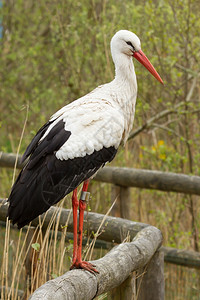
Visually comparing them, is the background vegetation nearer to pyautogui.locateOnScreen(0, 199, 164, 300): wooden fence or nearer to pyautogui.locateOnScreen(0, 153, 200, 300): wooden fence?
pyautogui.locateOnScreen(0, 153, 200, 300): wooden fence

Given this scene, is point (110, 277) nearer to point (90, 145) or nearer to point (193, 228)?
point (90, 145)

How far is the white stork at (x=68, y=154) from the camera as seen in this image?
8.07 ft

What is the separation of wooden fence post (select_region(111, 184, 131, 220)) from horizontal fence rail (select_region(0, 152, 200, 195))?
0.06 metres

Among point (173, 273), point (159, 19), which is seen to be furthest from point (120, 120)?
point (159, 19)

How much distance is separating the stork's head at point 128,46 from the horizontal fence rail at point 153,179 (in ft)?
3.02

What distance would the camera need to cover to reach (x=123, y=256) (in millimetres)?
2340

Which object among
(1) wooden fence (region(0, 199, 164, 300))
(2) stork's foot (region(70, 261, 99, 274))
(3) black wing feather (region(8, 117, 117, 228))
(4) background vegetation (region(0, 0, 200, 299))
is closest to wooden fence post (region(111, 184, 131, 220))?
(4) background vegetation (region(0, 0, 200, 299))

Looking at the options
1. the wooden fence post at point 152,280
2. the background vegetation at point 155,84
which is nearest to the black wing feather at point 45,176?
the wooden fence post at point 152,280

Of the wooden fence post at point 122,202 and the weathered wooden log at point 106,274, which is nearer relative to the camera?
the weathered wooden log at point 106,274

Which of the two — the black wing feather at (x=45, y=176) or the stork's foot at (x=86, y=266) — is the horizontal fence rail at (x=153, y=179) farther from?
the stork's foot at (x=86, y=266)

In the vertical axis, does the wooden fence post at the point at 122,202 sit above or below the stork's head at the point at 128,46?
below

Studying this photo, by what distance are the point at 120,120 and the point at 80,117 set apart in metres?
0.24

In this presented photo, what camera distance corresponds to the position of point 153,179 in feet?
12.3

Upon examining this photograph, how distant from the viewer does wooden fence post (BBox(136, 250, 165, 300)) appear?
2.83 m
